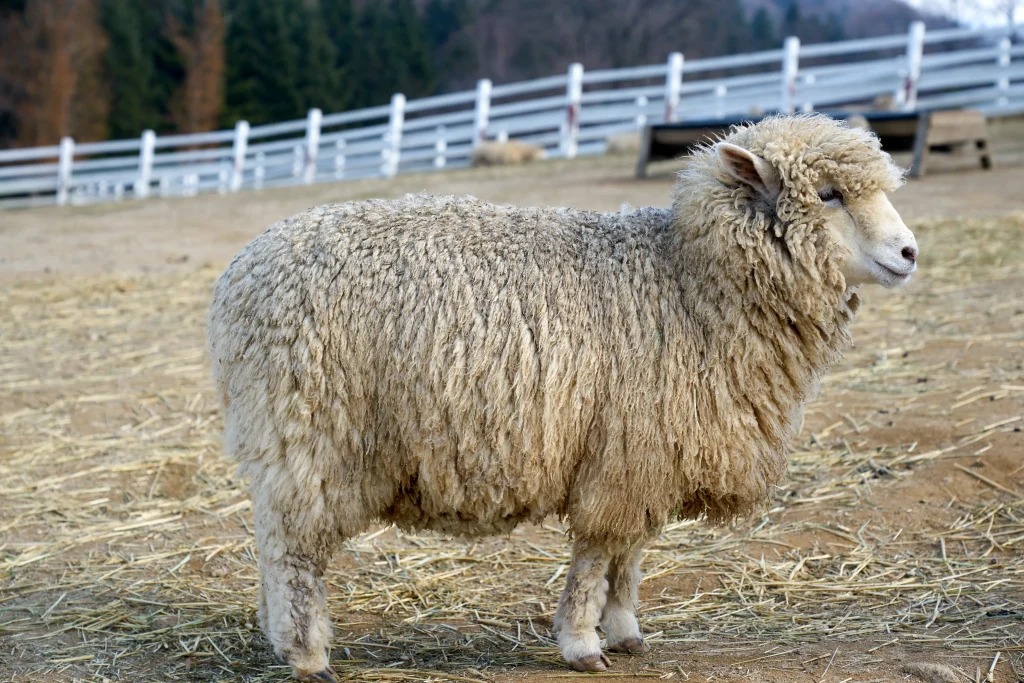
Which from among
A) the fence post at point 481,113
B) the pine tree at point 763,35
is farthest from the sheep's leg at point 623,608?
the pine tree at point 763,35

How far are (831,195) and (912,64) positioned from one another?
13981 mm

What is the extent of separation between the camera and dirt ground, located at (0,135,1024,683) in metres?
3.73

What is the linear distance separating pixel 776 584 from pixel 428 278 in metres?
1.94

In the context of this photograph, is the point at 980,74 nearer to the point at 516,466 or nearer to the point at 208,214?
the point at 208,214

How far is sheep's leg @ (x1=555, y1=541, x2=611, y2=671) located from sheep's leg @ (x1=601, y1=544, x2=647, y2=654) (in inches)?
7.0

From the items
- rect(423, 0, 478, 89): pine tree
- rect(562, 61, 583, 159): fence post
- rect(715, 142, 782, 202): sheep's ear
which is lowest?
rect(715, 142, 782, 202): sheep's ear

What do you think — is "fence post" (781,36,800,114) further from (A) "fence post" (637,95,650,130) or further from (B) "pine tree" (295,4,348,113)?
(B) "pine tree" (295,4,348,113)

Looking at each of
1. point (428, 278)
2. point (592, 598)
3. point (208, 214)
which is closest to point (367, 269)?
point (428, 278)

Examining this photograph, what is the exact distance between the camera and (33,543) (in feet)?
15.5

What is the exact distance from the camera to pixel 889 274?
11.2ft

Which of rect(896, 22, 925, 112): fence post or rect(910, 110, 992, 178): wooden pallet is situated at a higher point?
rect(896, 22, 925, 112): fence post

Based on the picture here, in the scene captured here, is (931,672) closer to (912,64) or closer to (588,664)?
(588,664)

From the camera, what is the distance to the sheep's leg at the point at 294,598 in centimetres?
357

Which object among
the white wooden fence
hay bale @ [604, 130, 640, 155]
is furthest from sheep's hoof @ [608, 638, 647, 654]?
hay bale @ [604, 130, 640, 155]
